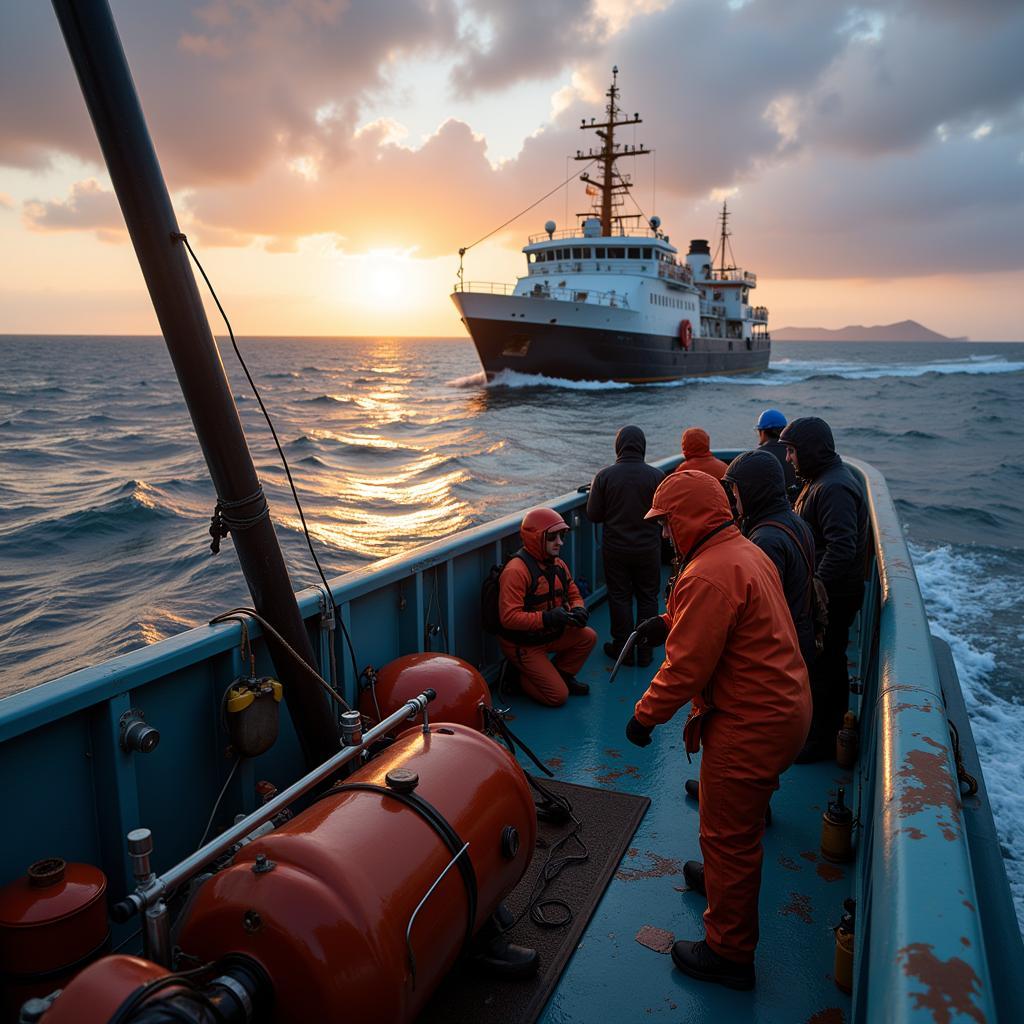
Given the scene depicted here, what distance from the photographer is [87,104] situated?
2.79 meters

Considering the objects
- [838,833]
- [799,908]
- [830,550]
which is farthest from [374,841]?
[830,550]

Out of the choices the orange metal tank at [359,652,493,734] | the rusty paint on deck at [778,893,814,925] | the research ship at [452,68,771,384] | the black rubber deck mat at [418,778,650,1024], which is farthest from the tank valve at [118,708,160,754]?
the research ship at [452,68,771,384]

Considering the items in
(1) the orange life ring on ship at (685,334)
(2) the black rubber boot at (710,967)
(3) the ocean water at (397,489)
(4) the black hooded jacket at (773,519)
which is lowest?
(3) the ocean water at (397,489)

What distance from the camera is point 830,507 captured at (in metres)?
4.59

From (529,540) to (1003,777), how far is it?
17.3 ft

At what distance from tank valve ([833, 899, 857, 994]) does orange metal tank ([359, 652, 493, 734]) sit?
1788mm

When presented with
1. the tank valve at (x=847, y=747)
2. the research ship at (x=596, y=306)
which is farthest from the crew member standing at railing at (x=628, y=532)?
the research ship at (x=596, y=306)

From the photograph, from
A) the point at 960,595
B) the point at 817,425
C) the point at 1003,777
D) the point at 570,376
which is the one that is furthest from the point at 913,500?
the point at 570,376

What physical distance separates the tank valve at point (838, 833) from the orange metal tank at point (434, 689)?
5.62ft

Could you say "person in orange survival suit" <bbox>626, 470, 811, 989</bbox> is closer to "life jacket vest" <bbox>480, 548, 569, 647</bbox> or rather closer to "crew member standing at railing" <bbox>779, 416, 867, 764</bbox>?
"crew member standing at railing" <bbox>779, 416, 867, 764</bbox>

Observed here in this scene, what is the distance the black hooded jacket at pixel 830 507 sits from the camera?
4.56 metres

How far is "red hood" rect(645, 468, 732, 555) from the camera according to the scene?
9.46 feet

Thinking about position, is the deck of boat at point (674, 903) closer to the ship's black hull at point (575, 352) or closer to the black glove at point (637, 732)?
the black glove at point (637, 732)

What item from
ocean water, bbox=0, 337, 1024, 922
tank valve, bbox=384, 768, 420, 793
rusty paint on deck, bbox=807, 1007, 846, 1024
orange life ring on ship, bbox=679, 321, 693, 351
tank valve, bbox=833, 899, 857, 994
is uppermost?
orange life ring on ship, bbox=679, 321, 693, 351
